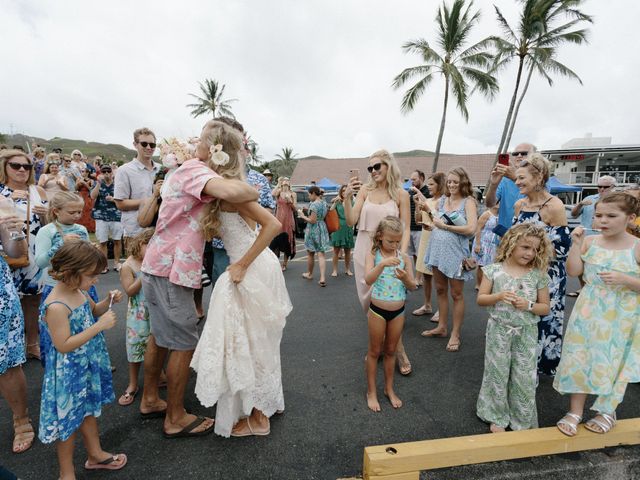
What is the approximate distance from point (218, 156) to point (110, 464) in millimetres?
1959

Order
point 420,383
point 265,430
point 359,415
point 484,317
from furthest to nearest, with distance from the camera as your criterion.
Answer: point 484,317 < point 420,383 < point 359,415 < point 265,430

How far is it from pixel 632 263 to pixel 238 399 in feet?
9.11

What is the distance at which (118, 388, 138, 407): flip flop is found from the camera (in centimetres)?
259

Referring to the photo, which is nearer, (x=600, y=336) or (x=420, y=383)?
(x=600, y=336)

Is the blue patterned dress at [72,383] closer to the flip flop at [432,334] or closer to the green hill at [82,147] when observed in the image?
the flip flop at [432,334]

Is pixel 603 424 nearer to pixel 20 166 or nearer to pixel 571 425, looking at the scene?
pixel 571 425

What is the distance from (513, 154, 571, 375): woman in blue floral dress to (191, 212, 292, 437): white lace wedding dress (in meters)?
2.14

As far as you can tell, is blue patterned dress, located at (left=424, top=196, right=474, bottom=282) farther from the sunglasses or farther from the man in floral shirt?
the man in floral shirt

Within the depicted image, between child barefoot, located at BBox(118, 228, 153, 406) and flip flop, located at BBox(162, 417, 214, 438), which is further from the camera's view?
child barefoot, located at BBox(118, 228, 153, 406)

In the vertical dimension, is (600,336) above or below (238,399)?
above

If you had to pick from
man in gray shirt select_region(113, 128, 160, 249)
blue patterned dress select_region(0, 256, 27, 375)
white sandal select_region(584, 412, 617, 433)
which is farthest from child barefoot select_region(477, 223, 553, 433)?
man in gray shirt select_region(113, 128, 160, 249)

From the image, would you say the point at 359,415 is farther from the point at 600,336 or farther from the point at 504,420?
the point at 600,336

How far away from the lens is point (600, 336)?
7.21 feet


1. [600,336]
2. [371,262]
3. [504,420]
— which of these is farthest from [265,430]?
[600,336]
